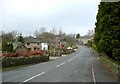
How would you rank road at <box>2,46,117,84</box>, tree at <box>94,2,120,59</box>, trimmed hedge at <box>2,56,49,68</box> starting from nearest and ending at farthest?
road at <box>2,46,117,84</box>
tree at <box>94,2,120,59</box>
trimmed hedge at <box>2,56,49,68</box>

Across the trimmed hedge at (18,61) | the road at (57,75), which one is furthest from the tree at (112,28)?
the trimmed hedge at (18,61)

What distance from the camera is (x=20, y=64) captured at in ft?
126

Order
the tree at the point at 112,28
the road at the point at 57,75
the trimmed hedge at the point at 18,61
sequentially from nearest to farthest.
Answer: the road at the point at 57,75 → the tree at the point at 112,28 → the trimmed hedge at the point at 18,61

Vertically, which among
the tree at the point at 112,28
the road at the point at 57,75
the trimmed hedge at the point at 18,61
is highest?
the tree at the point at 112,28

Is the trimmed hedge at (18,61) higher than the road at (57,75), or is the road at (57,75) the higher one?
the trimmed hedge at (18,61)

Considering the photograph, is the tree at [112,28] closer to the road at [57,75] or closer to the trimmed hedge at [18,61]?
the road at [57,75]

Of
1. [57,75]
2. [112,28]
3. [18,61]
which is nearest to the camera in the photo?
[57,75]

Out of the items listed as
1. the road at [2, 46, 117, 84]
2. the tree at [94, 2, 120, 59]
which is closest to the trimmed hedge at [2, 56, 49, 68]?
the road at [2, 46, 117, 84]

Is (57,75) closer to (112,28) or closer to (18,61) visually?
(112,28)

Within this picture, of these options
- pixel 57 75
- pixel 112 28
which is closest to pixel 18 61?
pixel 57 75

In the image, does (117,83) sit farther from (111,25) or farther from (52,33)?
(52,33)

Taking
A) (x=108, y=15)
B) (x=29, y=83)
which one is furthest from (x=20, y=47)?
(x=29, y=83)

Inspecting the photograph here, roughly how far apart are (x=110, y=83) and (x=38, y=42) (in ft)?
320

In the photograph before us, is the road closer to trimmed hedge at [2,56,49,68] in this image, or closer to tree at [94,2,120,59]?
trimmed hedge at [2,56,49,68]
